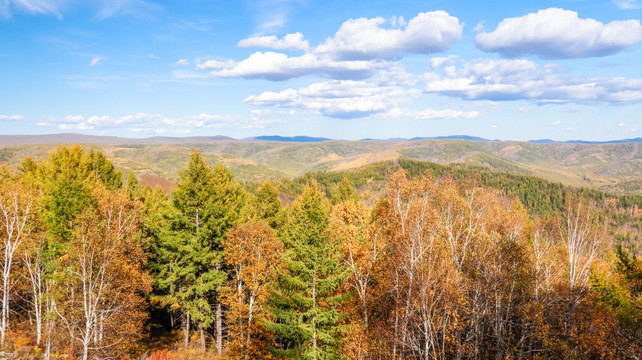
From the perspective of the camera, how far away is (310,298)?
2252cm

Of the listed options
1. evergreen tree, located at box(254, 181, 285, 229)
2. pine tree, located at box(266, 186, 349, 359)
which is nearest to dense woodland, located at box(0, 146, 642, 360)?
pine tree, located at box(266, 186, 349, 359)

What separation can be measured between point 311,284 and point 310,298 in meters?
0.92

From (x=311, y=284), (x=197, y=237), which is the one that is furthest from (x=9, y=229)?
(x=311, y=284)

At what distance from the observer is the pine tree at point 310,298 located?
73.1 feet

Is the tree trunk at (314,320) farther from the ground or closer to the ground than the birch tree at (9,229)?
closer to the ground

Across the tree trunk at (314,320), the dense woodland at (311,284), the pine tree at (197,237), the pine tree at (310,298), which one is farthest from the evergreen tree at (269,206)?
the tree trunk at (314,320)

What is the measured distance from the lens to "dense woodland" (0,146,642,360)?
22172 mm

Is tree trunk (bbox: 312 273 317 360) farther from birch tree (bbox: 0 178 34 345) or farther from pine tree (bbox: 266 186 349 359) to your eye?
birch tree (bbox: 0 178 34 345)

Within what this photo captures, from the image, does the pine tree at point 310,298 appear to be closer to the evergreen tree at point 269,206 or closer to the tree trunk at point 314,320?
the tree trunk at point 314,320

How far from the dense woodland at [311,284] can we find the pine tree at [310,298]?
0.34 feet

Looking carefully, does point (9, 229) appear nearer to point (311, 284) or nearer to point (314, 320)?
point (311, 284)

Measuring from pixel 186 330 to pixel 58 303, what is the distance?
10.1m

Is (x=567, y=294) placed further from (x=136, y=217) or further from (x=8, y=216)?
(x=8, y=216)

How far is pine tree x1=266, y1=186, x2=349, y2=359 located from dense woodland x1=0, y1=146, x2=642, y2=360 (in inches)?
4.1
